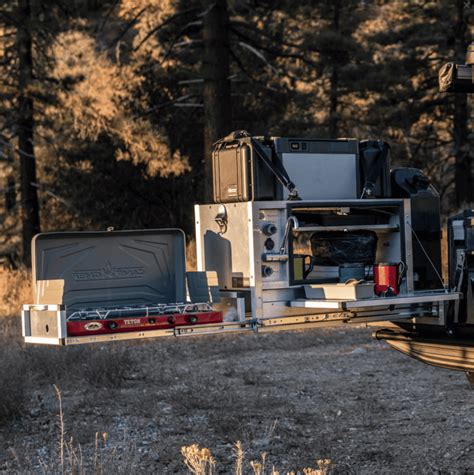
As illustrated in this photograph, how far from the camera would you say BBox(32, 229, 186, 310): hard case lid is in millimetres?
7113

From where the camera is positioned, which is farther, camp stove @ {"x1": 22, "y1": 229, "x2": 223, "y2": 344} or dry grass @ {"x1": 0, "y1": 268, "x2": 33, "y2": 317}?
dry grass @ {"x1": 0, "y1": 268, "x2": 33, "y2": 317}

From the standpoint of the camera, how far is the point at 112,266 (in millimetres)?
7398

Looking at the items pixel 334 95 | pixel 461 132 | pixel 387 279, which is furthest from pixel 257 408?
pixel 334 95

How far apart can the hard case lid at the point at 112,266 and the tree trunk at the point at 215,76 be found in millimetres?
9640

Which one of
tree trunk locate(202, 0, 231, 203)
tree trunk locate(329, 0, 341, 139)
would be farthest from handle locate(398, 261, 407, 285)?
tree trunk locate(329, 0, 341, 139)

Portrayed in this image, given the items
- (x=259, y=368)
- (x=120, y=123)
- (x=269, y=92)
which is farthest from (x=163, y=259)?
(x=269, y=92)

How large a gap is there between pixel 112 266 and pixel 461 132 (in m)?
19.6

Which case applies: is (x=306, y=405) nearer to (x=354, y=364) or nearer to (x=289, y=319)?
(x=354, y=364)

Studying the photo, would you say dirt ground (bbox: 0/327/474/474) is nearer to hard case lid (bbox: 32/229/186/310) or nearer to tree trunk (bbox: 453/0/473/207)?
hard case lid (bbox: 32/229/186/310)

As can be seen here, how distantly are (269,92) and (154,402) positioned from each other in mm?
16496

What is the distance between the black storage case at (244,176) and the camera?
299 inches

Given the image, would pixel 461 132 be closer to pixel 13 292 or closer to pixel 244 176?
pixel 13 292

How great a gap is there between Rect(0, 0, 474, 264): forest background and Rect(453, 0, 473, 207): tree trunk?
0.14 ft

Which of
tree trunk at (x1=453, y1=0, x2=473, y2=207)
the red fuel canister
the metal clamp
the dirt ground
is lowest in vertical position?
the dirt ground
